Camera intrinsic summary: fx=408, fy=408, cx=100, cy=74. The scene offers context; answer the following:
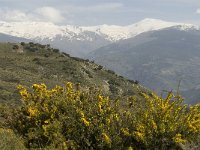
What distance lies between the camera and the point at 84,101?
12711 millimetres

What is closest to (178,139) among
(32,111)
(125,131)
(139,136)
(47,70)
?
(139,136)

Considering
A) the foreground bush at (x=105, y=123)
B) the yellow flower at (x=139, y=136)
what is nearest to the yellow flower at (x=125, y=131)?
the foreground bush at (x=105, y=123)

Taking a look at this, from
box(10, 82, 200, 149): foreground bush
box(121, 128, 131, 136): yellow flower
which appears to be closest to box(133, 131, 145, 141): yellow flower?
box(10, 82, 200, 149): foreground bush

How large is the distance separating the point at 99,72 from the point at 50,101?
189 feet

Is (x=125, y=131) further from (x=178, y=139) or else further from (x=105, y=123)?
(x=178, y=139)

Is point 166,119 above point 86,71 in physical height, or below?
above

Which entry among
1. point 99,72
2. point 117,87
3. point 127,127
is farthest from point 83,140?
point 99,72

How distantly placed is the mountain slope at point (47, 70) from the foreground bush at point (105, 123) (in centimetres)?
3537

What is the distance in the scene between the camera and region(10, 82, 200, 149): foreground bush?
1146 centimetres

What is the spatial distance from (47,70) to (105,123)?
50.9 meters

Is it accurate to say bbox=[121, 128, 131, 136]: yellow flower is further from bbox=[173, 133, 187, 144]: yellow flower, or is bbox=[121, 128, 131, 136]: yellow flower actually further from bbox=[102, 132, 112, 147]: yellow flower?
bbox=[173, 133, 187, 144]: yellow flower

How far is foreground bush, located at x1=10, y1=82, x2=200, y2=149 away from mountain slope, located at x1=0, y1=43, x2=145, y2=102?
116 feet

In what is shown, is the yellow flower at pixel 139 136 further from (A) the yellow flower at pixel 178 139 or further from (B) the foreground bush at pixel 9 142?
(B) the foreground bush at pixel 9 142

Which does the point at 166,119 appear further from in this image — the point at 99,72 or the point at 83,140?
the point at 99,72
